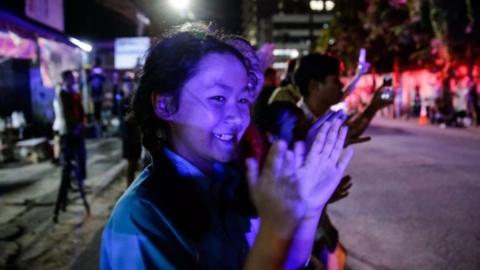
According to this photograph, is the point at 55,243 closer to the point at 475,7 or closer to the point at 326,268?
the point at 326,268

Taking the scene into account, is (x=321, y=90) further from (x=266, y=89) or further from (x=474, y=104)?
(x=474, y=104)

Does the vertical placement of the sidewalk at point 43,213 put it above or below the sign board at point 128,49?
below

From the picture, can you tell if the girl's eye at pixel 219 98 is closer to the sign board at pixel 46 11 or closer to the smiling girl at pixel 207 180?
the smiling girl at pixel 207 180

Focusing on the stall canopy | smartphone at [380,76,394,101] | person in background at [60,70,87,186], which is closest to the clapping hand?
smartphone at [380,76,394,101]

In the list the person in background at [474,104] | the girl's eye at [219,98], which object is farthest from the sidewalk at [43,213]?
the person in background at [474,104]

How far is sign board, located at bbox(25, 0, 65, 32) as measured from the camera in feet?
26.2

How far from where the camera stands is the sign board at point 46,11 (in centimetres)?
800

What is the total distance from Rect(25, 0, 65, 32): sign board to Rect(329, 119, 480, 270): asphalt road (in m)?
5.65

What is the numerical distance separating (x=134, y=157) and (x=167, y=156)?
Result: 22.3 ft

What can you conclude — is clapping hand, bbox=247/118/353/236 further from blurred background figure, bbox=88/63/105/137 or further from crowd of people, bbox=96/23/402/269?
blurred background figure, bbox=88/63/105/137

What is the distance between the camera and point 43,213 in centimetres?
760

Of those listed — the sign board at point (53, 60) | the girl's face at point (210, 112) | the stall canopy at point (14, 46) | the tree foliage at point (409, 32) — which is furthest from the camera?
the tree foliage at point (409, 32)

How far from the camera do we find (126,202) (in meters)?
1.26

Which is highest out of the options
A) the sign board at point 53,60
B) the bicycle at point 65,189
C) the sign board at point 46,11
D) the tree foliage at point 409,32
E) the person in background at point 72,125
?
the tree foliage at point 409,32
